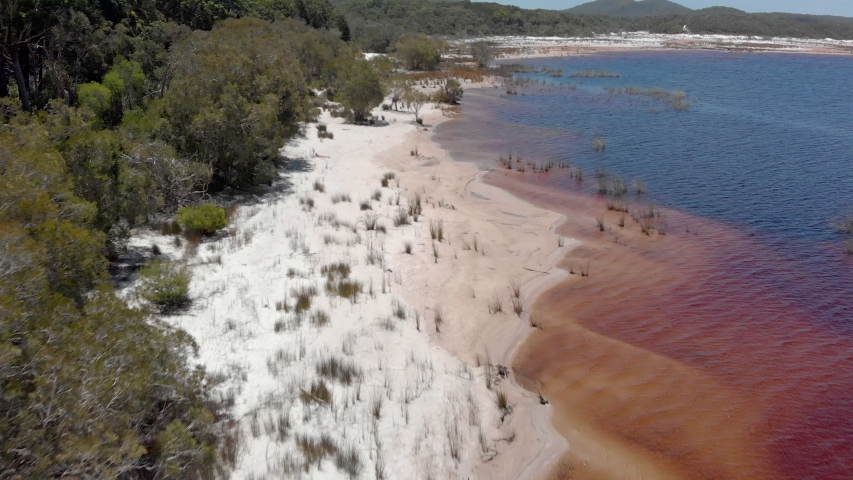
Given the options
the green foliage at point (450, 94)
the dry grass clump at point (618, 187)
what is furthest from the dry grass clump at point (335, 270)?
the green foliage at point (450, 94)

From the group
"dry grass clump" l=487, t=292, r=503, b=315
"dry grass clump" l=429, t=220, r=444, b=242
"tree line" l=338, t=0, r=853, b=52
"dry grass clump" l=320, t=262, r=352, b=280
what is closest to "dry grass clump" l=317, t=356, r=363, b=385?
"dry grass clump" l=320, t=262, r=352, b=280

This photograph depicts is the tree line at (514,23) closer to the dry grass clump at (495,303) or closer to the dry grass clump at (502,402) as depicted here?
the dry grass clump at (495,303)

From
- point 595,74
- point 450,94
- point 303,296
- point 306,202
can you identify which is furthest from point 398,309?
point 595,74

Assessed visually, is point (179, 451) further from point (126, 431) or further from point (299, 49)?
point (299, 49)

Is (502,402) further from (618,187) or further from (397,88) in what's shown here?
(397,88)

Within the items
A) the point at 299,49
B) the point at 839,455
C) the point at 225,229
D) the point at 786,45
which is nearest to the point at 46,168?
the point at 225,229

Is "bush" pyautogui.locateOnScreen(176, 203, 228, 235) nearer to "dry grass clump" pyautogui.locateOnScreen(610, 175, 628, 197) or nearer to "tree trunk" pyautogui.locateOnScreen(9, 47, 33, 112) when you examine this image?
"tree trunk" pyautogui.locateOnScreen(9, 47, 33, 112)
